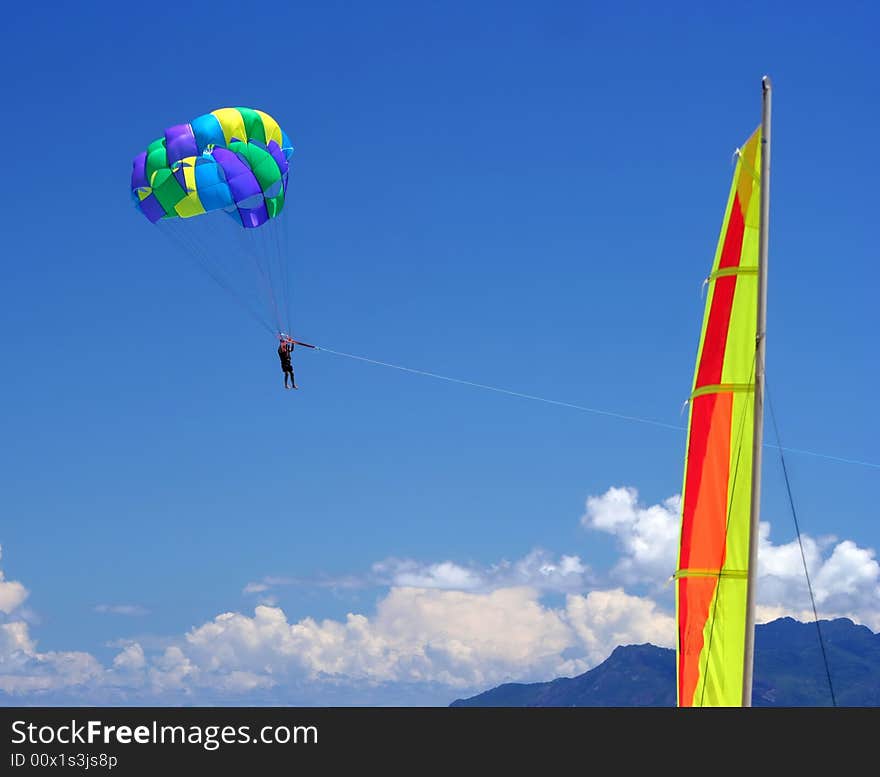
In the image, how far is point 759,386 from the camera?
25734mm

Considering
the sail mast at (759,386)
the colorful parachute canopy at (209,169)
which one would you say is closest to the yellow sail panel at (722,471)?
the sail mast at (759,386)

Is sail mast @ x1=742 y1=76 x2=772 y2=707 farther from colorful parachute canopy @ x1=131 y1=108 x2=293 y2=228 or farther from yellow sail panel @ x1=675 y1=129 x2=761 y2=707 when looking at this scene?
colorful parachute canopy @ x1=131 y1=108 x2=293 y2=228

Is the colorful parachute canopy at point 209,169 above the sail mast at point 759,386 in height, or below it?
above

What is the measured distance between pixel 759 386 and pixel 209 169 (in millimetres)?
42927

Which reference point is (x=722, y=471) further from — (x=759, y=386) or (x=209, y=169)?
(x=209, y=169)

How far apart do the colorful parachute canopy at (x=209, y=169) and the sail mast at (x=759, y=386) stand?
40928mm

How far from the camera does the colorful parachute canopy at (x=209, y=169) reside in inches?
2501

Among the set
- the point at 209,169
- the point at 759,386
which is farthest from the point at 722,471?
the point at 209,169

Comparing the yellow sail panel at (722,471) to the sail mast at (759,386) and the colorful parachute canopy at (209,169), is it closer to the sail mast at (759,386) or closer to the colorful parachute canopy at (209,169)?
the sail mast at (759,386)
